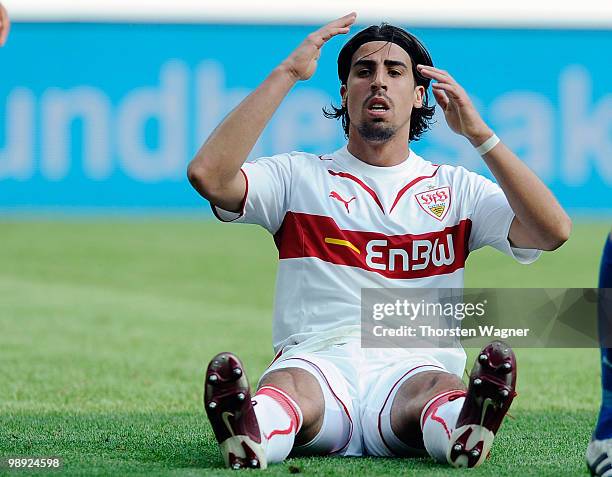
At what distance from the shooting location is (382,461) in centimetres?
396

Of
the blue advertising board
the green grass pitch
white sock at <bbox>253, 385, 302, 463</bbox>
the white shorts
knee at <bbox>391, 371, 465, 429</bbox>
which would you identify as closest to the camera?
white sock at <bbox>253, 385, 302, 463</bbox>

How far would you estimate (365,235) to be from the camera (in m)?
4.28

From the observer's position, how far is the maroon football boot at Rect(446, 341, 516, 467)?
356 cm

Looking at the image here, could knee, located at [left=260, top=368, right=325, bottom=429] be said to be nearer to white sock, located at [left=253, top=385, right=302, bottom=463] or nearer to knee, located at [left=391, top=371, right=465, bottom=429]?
white sock, located at [left=253, top=385, right=302, bottom=463]

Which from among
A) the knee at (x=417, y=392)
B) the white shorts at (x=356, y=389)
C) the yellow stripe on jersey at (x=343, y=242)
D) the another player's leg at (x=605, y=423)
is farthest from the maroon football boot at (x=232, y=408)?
the another player's leg at (x=605, y=423)

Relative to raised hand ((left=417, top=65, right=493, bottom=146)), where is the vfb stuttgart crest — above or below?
below

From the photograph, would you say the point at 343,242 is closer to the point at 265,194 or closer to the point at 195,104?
the point at 265,194

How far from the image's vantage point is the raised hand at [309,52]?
4.07 meters

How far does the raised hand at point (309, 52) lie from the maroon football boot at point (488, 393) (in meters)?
1.18

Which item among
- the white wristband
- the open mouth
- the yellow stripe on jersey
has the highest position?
the open mouth

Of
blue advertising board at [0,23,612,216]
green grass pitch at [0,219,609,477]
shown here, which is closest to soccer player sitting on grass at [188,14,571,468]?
green grass pitch at [0,219,609,477]

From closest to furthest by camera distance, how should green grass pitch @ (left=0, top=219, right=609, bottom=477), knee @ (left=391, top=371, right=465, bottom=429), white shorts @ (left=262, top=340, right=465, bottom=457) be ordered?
knee @ (left=391, top=371, right=465, bottom=429) → white shorts @ (left=262, top=340, right=465, bottom=457) → green grass pitch @ (left=0, top=219, right=609, bottom=477)

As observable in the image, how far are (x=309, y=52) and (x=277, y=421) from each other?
1.27m

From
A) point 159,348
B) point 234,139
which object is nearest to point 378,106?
point 234,139
